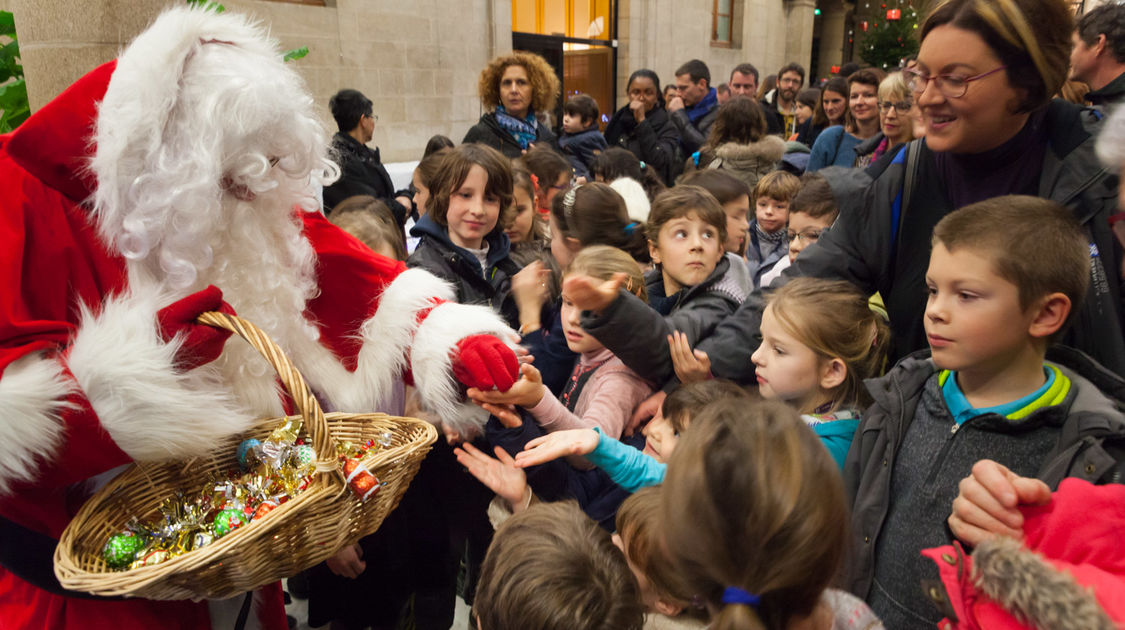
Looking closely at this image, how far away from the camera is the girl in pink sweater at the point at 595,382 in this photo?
6.01 feet

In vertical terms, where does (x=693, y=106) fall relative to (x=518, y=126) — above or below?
above

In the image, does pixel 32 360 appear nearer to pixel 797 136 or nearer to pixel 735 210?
pixel 735 210

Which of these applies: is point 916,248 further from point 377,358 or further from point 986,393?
point 377,358

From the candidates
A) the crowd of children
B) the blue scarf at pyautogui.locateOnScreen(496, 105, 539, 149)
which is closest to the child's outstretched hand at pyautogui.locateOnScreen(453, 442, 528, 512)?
the crowd of children

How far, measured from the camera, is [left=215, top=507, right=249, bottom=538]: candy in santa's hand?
1.36 m

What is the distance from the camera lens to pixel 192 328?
1.33 m

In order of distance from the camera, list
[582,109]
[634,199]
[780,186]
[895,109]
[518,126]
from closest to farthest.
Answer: [634,199] < [780,186] < [895,109] < [518,126] < [582,109]

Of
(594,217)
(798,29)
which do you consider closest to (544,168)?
(594,217)

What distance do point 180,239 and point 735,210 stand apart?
250 centimetres

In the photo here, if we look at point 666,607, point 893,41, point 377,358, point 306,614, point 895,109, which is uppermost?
point 893,41

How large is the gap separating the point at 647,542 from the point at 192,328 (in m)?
1.02

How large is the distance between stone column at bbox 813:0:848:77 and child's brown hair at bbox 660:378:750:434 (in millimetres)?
21896

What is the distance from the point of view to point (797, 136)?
6598mm

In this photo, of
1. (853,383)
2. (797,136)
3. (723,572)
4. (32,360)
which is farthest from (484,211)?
(797,136)
